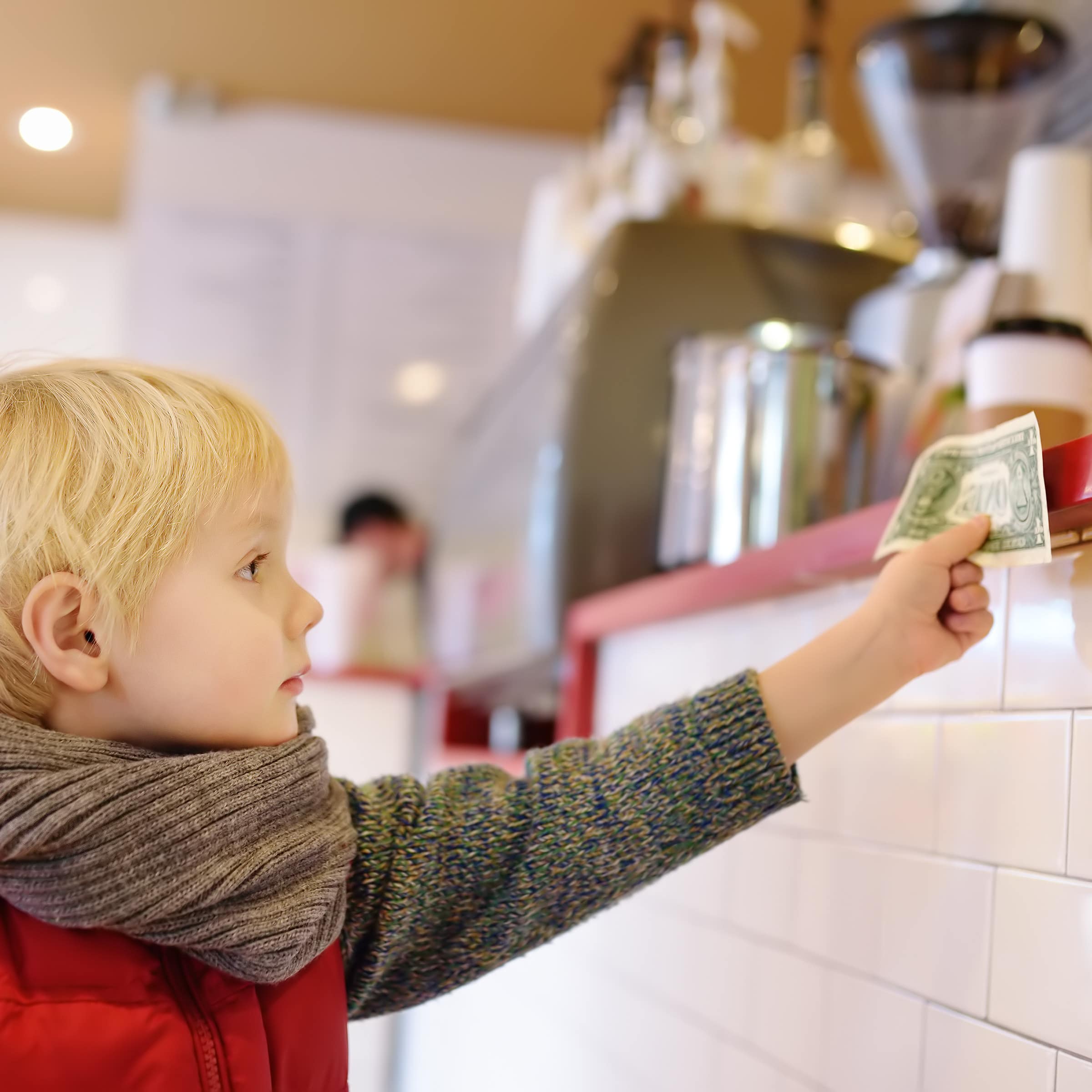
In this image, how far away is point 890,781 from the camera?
77cm

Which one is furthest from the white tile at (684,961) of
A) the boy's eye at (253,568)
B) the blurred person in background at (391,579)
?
the blurred person in background at (391,579)

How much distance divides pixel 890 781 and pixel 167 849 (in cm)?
40

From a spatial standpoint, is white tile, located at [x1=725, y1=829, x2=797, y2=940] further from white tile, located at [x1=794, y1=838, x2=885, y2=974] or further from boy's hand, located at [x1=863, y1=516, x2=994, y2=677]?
boy's hand, located at [x1=863, y1=516, x2=994, y2=677]

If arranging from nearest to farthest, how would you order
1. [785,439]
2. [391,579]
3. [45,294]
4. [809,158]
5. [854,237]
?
[785,439], [854,237], [809,158], [391,579], [45,294]

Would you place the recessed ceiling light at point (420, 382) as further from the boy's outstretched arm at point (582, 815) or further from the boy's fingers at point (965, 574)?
the boy's fingers at point (965, 574)

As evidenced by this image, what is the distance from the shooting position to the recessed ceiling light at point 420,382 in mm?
3080

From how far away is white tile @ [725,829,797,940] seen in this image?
872mm

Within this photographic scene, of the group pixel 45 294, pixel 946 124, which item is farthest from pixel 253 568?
pixel 45 294

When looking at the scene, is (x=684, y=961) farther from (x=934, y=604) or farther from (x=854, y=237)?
(x=854, y=237)

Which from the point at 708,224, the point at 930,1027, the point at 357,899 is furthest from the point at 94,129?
the point at 930,1027

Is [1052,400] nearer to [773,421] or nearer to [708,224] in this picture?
[773,421]

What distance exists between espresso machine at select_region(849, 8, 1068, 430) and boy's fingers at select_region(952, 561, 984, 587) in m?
0.59

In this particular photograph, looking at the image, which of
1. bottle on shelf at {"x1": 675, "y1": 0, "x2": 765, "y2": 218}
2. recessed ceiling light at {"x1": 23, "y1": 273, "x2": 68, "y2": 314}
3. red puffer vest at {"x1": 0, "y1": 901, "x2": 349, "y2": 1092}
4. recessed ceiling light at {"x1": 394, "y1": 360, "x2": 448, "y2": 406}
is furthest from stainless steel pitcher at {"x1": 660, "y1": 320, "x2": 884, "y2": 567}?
recessed ceiling light at {"x1": 23, "y1": 273, "x2": 68, "y2": 314}

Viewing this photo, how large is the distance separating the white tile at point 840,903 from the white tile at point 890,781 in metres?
0.02
